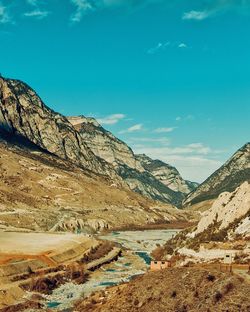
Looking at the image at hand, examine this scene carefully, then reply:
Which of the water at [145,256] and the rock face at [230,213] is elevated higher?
the rock face at [230,213]

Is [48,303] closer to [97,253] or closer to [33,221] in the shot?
[97,253]

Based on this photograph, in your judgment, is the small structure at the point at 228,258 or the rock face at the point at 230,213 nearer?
the small structure at the point at 228,258

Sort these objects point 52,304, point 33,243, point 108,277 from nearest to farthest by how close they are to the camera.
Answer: point 52,304 < point 108,277 < point 33,243

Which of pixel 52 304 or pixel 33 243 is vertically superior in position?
pixel 33 243

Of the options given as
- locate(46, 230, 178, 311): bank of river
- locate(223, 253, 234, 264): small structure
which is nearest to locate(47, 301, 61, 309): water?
locate(46, 230, 178, 311): bank of river

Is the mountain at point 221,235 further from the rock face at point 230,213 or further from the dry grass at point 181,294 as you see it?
the dry grass at point 181,294

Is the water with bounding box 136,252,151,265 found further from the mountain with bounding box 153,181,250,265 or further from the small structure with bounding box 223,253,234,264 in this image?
the small structure with bounding box 223,253,234,264

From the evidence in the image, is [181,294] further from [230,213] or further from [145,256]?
[145,256]

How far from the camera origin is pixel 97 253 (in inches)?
4783

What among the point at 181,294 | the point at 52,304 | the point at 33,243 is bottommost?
the point at 52,304

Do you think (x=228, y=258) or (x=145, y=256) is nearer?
(x=228, y=258)

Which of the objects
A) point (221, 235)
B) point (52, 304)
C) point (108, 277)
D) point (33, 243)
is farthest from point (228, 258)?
point (33, 243)

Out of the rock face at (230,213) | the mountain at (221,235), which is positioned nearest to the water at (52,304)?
the mountain at (221,235)

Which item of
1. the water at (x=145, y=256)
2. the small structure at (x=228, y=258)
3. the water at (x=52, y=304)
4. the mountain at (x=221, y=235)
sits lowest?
the water at (x=52, y=304)
